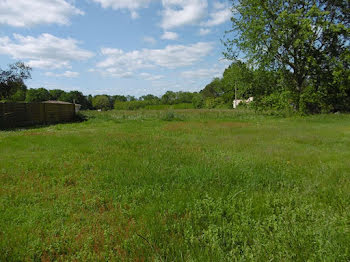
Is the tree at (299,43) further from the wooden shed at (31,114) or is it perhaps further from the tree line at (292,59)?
the wooden shed at (31,114)

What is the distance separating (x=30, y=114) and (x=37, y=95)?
3774 inches

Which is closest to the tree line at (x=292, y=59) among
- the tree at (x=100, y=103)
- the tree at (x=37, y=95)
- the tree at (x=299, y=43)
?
the tree at (x=299, y=43)

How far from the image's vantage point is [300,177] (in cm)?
456

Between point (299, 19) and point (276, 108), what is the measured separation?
9130 millimetres

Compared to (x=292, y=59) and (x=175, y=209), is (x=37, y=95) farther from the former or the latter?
(x=175, y=209)

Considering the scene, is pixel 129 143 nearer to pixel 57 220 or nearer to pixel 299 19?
pixel 57 220

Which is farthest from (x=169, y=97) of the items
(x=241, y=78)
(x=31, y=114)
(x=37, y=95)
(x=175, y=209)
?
(x=175, y=209)

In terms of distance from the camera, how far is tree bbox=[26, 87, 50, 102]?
95.2m

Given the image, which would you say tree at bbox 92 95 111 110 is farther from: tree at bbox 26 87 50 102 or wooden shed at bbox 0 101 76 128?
wooden shed at bbox 0 101 76 128

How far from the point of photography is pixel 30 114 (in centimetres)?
1861

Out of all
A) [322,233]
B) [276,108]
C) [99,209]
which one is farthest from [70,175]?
[276,108]

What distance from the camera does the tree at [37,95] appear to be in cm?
9525

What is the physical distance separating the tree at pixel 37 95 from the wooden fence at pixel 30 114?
8905cm

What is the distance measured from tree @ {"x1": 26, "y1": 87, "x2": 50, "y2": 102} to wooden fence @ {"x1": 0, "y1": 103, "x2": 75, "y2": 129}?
89.1m
